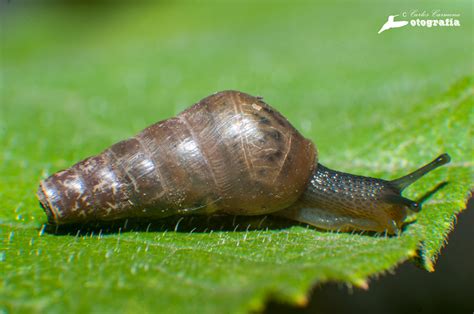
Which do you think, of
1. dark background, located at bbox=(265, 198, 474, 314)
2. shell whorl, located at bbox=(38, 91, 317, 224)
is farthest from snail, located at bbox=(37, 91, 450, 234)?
dark background, located at bbox=(265, 198, 474, 314)

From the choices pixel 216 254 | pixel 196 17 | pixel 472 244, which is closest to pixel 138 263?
pixel 216 254

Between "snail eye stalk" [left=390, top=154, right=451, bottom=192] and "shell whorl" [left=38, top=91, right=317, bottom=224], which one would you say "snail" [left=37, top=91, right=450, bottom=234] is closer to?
"shell whorl" [left=38, top=91, right=317, bottom=224]

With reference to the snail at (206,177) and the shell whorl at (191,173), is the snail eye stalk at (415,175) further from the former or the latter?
the shell whorl at (191,173)

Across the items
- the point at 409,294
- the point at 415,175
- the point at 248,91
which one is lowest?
the point at 409,294

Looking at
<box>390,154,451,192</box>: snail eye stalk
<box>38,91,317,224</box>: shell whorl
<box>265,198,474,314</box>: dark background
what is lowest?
<box>265,198,474,314</box>: dark background

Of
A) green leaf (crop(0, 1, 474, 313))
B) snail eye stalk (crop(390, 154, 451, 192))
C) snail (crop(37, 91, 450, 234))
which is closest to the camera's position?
green leaf (crop(0, 1, 474, 313))

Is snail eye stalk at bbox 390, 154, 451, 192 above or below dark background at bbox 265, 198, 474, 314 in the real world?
above

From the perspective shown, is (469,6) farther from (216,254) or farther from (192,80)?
(216,254)

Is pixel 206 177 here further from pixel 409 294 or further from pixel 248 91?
pixel 248 91

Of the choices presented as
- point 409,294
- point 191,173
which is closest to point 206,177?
point 191,173
